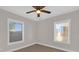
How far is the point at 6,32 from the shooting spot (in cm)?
154

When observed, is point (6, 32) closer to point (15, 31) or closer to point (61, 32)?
point (15, 31)

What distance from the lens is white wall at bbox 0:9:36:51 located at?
1526mm

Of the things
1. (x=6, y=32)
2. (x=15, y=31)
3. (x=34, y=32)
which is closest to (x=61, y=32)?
(x=34, y=32)

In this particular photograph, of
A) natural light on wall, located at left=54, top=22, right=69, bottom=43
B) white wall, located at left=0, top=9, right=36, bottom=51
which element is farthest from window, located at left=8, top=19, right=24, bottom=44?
natural light on wall, located at left=54, top=22, right=69, bottom=43

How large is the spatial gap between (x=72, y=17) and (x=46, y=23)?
0.77 m

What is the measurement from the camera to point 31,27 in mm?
1752

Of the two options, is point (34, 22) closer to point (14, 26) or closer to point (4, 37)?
point (14, 26)

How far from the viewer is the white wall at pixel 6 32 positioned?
Result: 60.1 inches

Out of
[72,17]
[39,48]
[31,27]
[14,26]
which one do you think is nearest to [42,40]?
[39,48]

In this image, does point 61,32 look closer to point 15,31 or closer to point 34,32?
point 34,32

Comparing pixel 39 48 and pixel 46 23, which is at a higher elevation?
pixel 46 23

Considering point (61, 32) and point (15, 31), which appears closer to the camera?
point (15, 31)

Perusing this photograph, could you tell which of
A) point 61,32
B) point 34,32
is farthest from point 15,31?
point 61,32

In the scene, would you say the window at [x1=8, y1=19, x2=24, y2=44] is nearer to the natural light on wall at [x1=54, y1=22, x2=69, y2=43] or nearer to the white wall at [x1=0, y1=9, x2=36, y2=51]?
the white wall at [x1=0, y1=9, x2=36, y2=51]
